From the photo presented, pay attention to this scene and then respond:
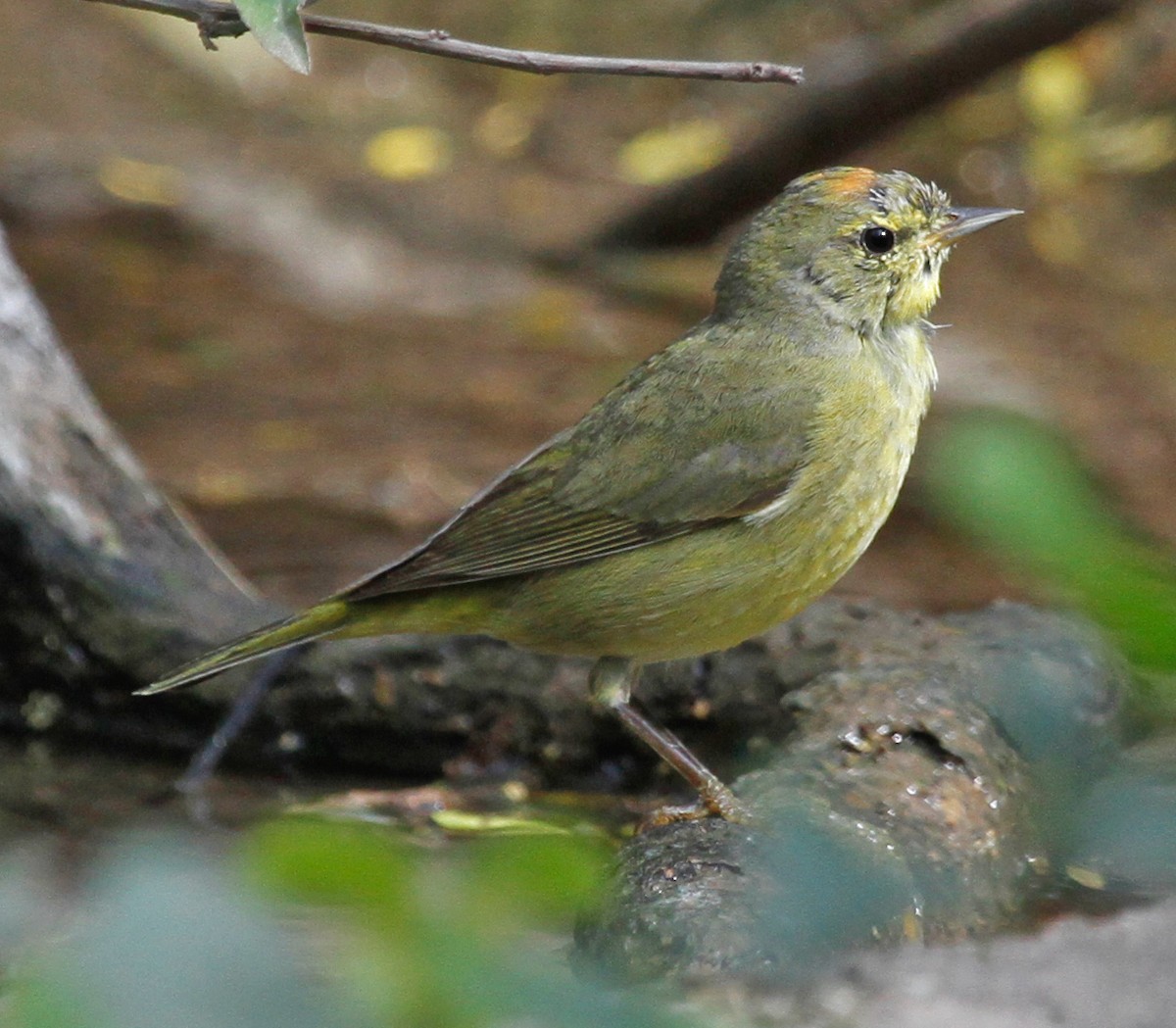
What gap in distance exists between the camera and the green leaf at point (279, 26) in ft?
5.87

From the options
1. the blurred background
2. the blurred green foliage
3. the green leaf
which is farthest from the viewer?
the blurred background

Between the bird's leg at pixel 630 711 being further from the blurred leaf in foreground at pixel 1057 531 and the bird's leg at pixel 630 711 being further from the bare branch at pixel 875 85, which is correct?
the bare branch at pixel 875 85

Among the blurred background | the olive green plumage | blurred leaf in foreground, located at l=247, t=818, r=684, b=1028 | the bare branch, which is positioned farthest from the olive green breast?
the bare branch

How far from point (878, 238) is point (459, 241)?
5150mm

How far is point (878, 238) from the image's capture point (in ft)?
13.3

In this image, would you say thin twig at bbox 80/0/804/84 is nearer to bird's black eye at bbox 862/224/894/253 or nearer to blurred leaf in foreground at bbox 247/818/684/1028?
blurred leaf in foreground at bbox 247/818/684/1028

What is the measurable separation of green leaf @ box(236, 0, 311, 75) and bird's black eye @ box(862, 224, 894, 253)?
2.27 metres

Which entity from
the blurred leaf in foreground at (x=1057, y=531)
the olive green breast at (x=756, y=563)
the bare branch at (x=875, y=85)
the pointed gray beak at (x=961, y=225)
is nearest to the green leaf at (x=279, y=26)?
the blurred leaf in foreground at (x=1057, y=531)

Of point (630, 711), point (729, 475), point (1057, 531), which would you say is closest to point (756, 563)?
point (729, 475)

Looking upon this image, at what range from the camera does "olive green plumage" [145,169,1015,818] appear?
3.79 m

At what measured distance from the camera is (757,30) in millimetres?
10047

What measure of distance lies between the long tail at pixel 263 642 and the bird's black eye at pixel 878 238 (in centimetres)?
149

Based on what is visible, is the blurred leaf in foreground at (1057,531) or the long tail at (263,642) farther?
the long tail at (263,642)

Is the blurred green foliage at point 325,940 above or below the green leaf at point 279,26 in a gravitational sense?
below
